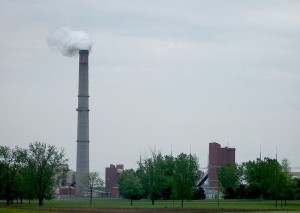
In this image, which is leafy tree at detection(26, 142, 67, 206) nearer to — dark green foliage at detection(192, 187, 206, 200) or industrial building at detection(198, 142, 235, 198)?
dark green foliage at detection(192, 187, 206, 200)

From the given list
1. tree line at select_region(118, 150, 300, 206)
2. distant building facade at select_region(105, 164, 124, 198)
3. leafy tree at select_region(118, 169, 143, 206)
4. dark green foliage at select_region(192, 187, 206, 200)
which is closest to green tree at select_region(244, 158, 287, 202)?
tree line at select_region(118, 150, 300, 206)

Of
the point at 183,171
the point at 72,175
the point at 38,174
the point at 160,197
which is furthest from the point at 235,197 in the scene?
the point at 72,175

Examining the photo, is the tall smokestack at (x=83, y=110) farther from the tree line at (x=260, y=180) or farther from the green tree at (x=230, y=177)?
the green tree at (x=230, y=177)

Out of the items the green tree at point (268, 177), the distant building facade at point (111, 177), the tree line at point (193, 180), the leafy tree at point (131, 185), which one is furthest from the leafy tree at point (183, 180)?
the distant building facade at point (111, 177)

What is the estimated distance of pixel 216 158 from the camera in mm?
159875

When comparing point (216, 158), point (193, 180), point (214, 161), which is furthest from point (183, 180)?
point (216, 158)

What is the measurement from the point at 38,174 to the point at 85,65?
55.6 m

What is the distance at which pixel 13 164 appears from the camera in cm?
9262

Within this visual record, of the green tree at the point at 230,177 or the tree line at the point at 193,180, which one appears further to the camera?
the green tree at the point at 230,177

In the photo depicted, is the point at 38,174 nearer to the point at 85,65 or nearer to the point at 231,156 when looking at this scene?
the point at 85,65

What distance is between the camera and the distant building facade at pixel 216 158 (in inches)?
6211

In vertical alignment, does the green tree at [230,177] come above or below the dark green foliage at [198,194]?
above

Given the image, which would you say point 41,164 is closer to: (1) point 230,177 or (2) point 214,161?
(1) point 230,177

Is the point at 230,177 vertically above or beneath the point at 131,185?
above
